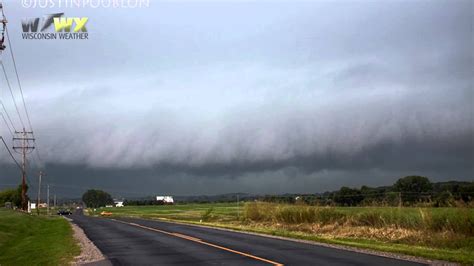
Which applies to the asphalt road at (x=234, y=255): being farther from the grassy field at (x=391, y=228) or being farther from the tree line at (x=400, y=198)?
the tree line at (x=400, y=198)

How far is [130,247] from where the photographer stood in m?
21.3

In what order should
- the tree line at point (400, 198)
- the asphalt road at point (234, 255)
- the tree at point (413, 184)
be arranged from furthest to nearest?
1. the tree at point (413, 184)
2. the tree line at point (400, 198)
3. the asphalt road at point (234, 255)

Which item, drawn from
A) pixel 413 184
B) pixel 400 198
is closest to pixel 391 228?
pixel 400 198

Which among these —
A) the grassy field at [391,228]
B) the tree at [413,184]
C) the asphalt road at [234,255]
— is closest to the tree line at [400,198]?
the grassy field at [391,228]

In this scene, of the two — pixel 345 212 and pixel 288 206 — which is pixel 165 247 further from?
pixel 288 206

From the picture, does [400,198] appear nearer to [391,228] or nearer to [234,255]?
[391,228]

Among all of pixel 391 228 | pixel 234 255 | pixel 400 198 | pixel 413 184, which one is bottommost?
pixel 234 255

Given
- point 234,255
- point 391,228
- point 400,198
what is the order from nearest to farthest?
point 234,255, point 391,228, point 400,198

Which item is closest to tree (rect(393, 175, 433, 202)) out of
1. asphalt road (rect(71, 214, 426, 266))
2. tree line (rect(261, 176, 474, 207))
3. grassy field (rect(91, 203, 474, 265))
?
tree line (rect(261, 176, 474, 207))

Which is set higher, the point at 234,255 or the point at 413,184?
the point at 413,184

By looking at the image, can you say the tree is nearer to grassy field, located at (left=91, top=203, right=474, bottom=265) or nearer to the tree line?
the tree line

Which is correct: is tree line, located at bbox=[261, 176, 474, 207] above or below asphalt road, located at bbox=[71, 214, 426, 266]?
above

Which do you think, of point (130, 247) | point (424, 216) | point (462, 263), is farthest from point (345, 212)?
point (462, 263)

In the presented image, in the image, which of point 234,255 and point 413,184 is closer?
point 234,255
